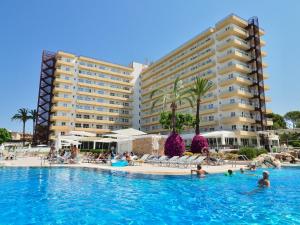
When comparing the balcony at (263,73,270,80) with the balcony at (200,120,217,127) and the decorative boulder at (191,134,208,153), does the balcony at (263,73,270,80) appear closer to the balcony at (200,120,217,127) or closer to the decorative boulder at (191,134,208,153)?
the balcony at (200,120,217,127)

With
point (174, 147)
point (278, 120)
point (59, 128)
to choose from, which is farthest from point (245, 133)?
point (59, 128)

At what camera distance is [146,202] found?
965cm

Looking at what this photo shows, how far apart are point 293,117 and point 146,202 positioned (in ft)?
258

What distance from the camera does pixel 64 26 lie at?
79.2ft

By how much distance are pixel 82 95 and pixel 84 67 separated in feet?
26.7

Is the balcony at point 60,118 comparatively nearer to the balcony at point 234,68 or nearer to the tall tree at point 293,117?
the balcony at point 234,68

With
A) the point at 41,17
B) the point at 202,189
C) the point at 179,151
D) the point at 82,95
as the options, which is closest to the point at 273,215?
the point at 202,189

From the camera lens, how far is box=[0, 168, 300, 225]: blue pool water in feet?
24.5

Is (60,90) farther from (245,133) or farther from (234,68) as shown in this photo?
(245,133)

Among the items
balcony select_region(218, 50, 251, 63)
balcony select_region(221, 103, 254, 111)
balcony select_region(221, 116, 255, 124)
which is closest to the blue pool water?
balcony select_region(221, 116, 255, 124)

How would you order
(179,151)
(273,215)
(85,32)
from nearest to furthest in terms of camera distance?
(273,215), (85,32), (179,151)

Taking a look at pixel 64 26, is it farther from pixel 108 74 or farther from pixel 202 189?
pixel 108 74

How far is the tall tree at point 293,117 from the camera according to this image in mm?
72875

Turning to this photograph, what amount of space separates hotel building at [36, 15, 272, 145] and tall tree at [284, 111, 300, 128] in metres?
29.9
